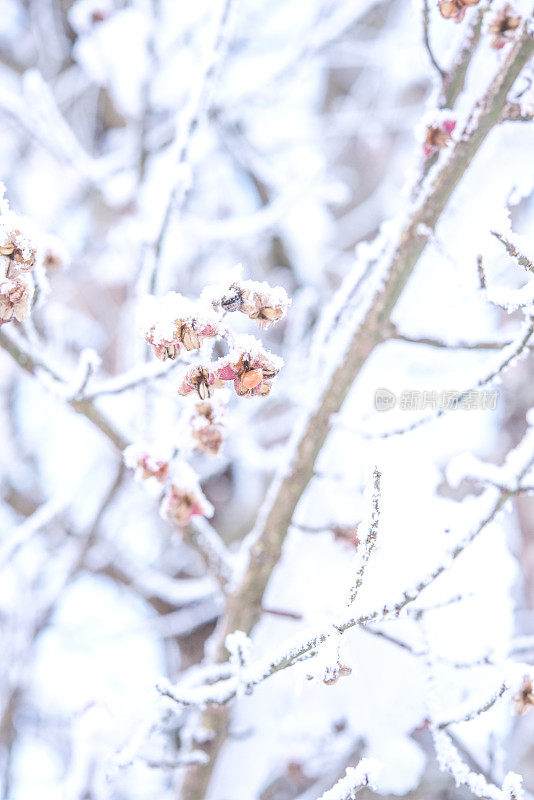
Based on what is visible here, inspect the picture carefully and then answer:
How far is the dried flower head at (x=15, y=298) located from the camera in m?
0.83

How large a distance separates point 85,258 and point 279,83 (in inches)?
44.6

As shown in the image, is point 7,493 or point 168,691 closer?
point 168,691

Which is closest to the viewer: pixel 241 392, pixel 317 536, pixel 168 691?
pixel 241 392

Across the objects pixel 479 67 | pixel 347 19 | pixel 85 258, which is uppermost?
pixel 347 19

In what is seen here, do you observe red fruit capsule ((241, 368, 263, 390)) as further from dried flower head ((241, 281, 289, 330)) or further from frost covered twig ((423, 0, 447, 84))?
frost covered twig ((423, 0, 447, 84))

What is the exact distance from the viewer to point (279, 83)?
2.27 meters

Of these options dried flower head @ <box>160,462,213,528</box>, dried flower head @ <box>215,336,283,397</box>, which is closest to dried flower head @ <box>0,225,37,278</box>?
dried flower head @ <box>215,336,283,397</box>

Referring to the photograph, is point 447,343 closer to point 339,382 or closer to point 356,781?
point 339,382

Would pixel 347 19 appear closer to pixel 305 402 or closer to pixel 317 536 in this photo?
pixel 305 402

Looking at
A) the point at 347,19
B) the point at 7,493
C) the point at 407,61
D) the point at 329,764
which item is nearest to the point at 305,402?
the point at 329,764

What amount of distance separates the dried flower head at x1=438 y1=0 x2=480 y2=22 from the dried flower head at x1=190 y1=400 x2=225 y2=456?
719mm

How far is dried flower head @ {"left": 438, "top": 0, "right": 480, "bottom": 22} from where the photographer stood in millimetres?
981

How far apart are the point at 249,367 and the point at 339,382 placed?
1.54ft

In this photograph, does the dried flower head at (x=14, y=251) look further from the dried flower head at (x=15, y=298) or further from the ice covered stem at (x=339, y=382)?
the ice covered stem at (x=339, y=382)
